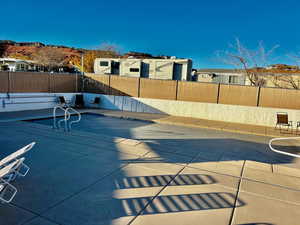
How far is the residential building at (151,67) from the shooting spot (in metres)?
29.3

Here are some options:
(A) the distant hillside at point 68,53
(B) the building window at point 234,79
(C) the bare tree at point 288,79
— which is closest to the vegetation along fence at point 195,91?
(C) the bare tree at point 288,79

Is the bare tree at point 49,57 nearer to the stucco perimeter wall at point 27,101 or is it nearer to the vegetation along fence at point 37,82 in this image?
the vegetation along fence at point 37,82

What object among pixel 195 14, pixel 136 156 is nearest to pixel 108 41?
pixel 195 14

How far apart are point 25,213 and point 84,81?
12.2m

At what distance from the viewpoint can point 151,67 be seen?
30516 millimetres

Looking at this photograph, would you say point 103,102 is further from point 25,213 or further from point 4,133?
point 25,213

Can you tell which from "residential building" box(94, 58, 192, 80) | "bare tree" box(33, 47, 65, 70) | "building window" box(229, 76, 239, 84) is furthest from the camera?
"bare tree" box(33, 47, 65, 70)

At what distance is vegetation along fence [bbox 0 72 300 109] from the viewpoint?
33.4ft

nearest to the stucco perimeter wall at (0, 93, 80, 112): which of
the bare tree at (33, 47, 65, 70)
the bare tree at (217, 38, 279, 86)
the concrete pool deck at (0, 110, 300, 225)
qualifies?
the concrete pool deck at (0, 110, 300, 225)

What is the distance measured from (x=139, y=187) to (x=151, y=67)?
28.4 m

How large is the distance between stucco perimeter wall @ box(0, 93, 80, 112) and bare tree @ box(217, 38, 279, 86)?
1274 centimetres

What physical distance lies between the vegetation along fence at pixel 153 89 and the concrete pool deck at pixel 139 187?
557 centimetres

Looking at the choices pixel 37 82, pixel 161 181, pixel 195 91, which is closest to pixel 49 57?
pixel 37 82

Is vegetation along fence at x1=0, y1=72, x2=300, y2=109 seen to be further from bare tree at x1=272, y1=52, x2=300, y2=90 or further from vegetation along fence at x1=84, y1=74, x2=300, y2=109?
bare tree at x1=272, y1=52, x2=300, y2=90
